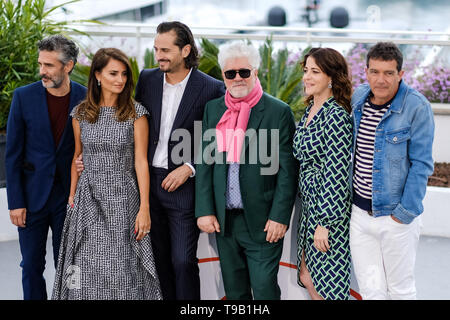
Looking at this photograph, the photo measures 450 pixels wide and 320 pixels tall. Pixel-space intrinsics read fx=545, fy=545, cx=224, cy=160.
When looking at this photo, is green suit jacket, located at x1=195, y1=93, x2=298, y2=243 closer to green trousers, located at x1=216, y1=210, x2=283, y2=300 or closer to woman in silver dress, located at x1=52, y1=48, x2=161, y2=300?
green trousers, located at x1=216, y1=210, x2=283, y2=300

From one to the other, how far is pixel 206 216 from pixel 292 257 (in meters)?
0.68

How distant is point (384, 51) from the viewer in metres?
2.85

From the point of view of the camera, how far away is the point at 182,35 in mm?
3426

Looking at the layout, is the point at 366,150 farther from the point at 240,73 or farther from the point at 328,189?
the point at 240,73

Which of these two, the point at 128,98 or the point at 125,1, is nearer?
the point at 128,98

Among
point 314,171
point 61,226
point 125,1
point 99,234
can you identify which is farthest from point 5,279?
point 125,1

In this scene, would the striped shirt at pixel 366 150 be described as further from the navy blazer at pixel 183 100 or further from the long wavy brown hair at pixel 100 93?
the long wavy brown hair at pixel 100 93

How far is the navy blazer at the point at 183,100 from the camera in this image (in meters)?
3.38

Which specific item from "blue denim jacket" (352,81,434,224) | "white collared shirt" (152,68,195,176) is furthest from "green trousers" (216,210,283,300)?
"blue denim jacket" (352,81,434,224)

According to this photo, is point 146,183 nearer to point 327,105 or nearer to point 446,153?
point 327,105

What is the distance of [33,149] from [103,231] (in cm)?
71

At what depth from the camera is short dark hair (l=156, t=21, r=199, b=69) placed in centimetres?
341

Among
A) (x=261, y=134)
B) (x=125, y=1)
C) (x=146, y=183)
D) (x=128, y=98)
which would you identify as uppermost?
(x=125, y=1)

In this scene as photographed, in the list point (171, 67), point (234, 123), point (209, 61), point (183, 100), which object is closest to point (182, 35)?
point (171, 67)
